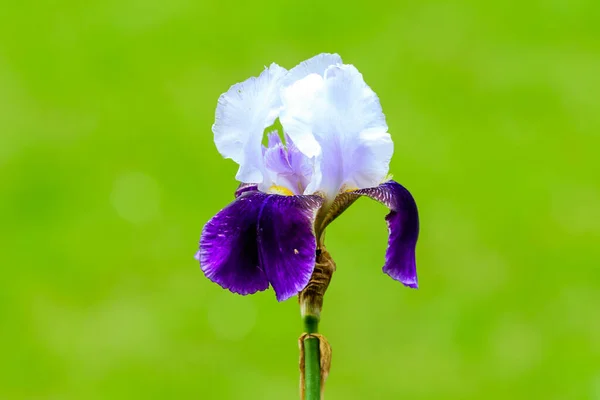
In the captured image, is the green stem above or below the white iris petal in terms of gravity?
below

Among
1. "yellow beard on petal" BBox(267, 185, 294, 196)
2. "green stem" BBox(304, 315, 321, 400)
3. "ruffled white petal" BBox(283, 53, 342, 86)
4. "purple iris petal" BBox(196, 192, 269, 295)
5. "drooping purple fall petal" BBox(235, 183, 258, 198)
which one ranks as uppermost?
"ruffled white petal" BBox(283, 53, 342, 86)

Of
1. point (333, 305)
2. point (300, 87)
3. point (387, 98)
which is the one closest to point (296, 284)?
point (300, 87)

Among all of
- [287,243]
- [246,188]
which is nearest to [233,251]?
[287,243]

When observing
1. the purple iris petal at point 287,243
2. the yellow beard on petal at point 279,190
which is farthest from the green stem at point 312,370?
the yellow beard on petal at point 279,190

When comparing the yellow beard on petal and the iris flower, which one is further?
the yellow beard on petal

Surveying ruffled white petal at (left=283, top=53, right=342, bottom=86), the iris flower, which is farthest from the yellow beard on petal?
ruffled white petal at (left=283, top=53, right=342, bottom=86)

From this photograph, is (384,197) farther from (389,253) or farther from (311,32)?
(311,32)

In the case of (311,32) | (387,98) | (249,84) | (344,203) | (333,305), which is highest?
(311,32)

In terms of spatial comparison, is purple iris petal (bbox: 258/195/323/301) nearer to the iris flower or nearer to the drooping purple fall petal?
the iris flower
